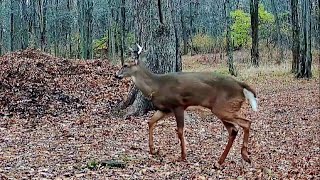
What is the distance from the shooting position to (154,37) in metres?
11.5

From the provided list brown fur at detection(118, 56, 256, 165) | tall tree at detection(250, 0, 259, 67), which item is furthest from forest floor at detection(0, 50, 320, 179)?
tall tree at detection(250, 0, 259, 67)

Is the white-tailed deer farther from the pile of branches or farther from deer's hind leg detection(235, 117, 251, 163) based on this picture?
the pile of branches

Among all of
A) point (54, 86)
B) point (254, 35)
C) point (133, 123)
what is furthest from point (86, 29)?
point (133, 123)

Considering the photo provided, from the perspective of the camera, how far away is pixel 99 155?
7.39 m

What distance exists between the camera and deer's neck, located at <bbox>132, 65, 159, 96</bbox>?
715 cm

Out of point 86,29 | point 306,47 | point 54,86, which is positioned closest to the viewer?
point 54,86

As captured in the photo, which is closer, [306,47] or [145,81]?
[145,81]

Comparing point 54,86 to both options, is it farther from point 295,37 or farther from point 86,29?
point 86,29

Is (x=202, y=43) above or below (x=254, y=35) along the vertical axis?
below

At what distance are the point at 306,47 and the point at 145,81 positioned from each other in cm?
1604

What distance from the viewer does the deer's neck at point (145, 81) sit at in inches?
281

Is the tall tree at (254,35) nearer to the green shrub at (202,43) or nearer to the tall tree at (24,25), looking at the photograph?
the green shrub at (202,43)

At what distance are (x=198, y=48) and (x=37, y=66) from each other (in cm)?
3588

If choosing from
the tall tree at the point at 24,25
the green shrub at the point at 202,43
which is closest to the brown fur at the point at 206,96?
the tall tree at the point at 24,25
